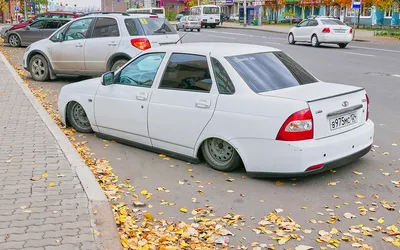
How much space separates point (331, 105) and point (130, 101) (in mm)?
2745

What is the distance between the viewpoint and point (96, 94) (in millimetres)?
7422

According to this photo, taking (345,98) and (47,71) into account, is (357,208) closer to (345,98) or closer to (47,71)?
(345,98)

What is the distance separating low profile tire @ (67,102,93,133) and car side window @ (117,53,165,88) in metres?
1.18

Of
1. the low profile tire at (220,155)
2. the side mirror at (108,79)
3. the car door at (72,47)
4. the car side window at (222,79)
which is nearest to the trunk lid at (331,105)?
the car side window at (222,79)

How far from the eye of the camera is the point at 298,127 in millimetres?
5273

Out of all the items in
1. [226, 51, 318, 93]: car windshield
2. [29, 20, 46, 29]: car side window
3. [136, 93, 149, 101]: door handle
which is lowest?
[136, 93, 149, 101]: door handle

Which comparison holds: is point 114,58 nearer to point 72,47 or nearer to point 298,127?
point 72,47

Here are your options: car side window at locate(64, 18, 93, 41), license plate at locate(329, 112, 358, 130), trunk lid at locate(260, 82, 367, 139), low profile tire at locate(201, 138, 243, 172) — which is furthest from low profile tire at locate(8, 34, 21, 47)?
license plate at locate(329, 112, 358, 130)

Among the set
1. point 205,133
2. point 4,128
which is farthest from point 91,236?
point 4,128

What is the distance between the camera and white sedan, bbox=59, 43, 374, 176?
5.36 metres

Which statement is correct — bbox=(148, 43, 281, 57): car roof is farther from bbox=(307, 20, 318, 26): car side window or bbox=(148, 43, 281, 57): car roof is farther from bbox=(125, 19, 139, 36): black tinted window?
bbox=(307, 20, 318, 26): car side window

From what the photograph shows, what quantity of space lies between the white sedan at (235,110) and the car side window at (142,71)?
16mm

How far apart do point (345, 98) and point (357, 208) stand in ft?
4.48

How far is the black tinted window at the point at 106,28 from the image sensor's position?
1213 cm
